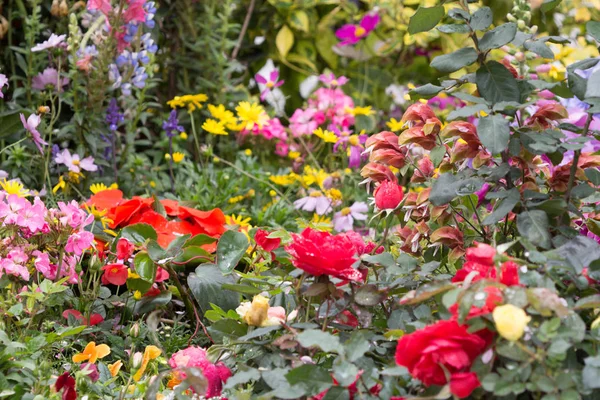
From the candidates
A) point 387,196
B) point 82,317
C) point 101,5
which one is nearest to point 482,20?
point 387,196

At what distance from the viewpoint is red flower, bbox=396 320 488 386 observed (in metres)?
0.96

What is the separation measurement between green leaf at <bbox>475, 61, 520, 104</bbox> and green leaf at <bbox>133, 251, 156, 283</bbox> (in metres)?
0.69

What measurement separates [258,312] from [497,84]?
52 cm

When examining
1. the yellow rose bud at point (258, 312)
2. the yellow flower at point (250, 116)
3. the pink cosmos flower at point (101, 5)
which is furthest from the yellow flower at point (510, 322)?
the yellow flower at point (250, 116)

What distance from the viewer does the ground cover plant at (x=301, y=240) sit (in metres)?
1.03

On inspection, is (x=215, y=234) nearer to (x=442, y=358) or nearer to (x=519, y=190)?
(x=519, y=190)

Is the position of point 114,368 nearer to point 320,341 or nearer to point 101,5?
point 320,341

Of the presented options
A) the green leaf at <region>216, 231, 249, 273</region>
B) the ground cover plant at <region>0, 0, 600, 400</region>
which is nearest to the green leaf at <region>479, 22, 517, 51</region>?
the ground cover plant at <region>0, 0, 600, 400</region>

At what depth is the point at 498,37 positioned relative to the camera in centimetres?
126

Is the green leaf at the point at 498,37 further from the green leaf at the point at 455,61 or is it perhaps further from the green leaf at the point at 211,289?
the green leaf at the point at 211,289

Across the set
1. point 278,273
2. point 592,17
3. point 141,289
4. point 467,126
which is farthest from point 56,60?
point 592,17

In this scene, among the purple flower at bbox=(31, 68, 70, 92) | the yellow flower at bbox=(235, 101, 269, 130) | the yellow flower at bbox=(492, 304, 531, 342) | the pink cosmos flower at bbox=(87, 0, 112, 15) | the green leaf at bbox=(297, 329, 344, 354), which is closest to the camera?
the yellow flower at bbox=(492, 304, 531, 342)

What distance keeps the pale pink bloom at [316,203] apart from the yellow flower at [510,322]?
1.44 m

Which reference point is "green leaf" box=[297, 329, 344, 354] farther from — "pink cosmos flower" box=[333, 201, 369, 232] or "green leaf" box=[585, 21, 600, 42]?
"pink cosmos flower" box=[333, 201, 369, 232]
